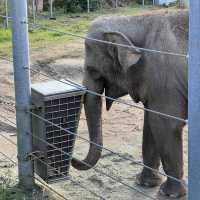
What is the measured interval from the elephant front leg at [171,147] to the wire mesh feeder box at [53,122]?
0.70 meters

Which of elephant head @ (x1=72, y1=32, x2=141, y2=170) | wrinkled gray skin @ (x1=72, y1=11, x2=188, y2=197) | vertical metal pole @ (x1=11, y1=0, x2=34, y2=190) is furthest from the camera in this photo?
elephant head @ (x1=72, y1=32, x2=141, y2=170)

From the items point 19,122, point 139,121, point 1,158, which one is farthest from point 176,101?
point 139,121

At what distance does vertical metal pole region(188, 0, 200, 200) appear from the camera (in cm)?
208

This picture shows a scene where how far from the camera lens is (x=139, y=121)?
6.85m

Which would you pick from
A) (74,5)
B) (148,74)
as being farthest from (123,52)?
(74,5)

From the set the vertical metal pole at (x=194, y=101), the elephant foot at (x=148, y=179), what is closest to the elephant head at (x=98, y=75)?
the elephant foot at (x=148, y=179)

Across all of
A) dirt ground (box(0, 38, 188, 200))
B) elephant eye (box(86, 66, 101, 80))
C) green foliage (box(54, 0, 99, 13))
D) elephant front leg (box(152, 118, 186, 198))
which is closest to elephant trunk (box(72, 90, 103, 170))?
elephant eye (box(86, 66, 101, 80))

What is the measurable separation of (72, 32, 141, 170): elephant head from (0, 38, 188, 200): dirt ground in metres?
0.39

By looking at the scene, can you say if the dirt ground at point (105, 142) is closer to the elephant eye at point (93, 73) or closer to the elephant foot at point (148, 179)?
the elephant foot at point (148, 179)

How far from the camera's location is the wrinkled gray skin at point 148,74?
4238 millimetres

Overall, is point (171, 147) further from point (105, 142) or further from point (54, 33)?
point (54, 33)

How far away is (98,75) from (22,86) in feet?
2.98

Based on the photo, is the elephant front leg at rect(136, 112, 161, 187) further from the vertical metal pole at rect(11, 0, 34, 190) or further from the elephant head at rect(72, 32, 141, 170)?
the vertical metal pole at rect(11, 0, 34, 190)

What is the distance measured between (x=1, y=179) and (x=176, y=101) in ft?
4.46
